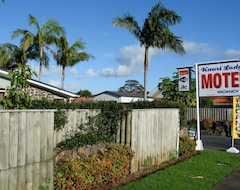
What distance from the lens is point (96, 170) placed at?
7.27 metres

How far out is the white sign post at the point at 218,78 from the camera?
14430 mm

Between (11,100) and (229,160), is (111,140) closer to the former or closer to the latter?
(11,100)

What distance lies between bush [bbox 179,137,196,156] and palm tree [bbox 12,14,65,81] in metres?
17.9

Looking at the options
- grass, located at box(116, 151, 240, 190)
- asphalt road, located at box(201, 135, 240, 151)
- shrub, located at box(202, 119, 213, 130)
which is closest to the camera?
grass, located at box(116, 151, 240, 190)

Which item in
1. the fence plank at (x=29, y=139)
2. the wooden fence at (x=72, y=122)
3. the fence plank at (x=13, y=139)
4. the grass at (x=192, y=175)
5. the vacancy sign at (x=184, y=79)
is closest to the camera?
the fence plank at (x=13, y=139)

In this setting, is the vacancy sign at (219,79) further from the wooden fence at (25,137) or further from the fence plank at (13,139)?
the fence plank at (13,139)

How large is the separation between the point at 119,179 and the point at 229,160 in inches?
212

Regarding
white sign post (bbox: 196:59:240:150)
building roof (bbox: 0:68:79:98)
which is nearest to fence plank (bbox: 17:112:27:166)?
white sign post (bbox: 196:59:240:150)

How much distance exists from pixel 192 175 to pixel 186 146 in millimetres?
3957

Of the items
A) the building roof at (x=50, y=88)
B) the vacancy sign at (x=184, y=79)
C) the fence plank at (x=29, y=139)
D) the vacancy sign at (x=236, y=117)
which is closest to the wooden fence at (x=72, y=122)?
the fence plank at (x=29, y=139)

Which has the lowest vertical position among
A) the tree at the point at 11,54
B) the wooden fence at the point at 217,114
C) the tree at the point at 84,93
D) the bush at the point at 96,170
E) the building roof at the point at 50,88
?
the bush at the point at 96,170

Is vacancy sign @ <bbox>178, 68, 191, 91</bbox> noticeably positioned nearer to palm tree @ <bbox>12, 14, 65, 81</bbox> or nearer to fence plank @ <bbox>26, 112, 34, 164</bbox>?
fence plank @ <bbox>26, 112, 34, 164</bbox>

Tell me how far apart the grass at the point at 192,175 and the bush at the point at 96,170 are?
1.46 feet

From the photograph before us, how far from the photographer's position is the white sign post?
47.3 ft
